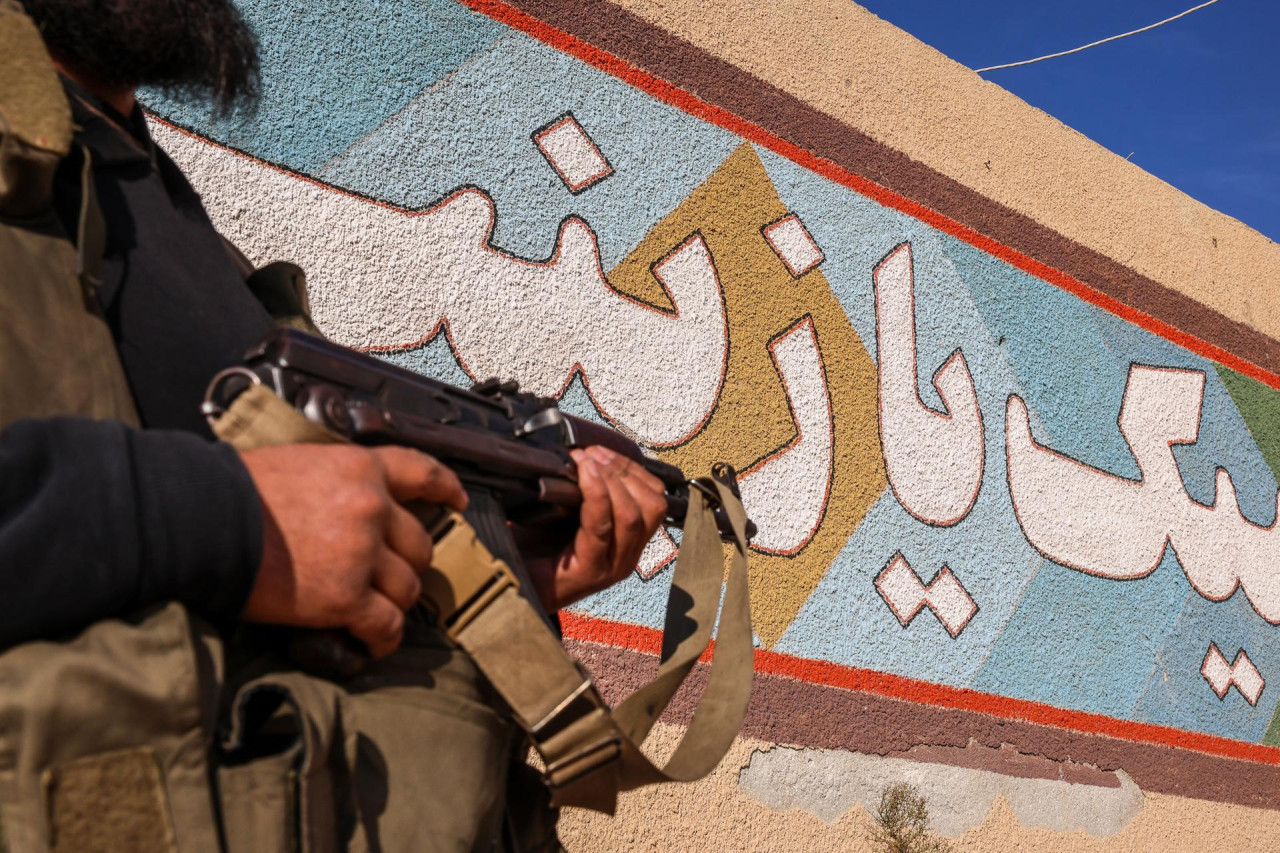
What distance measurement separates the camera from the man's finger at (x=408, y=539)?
2.50 feet

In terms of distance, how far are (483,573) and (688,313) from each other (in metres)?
1.74

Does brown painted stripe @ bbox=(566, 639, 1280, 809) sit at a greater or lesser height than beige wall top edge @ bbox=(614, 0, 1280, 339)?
lesser

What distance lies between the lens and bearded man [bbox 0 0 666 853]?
0.61 meters

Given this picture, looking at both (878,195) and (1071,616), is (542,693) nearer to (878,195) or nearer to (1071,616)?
(878,195)

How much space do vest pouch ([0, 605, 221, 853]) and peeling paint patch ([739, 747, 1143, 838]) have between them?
1850mm

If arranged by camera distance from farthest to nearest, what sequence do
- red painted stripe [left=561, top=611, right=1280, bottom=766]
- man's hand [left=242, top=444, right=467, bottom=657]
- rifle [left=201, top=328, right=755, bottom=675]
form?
red painted stripe [left=561, top=611, right=1280, bottom=766], rifle [left=201, top=328, right=755, bottom=675], man's hand [left=242, top=444, right=467, bottom=657]

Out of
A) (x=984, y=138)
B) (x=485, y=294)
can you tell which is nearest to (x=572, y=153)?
(x=485, y=294)

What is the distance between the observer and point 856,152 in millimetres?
3023

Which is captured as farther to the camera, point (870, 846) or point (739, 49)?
point (739, 49)

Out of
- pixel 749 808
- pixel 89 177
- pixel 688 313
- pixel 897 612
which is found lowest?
pixel 749 808

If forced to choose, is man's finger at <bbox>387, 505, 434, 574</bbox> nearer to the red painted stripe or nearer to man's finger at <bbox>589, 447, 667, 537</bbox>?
man's finger at <bbox>589, 447, 667, 537</bbox>

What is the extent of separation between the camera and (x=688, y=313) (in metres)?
2.53

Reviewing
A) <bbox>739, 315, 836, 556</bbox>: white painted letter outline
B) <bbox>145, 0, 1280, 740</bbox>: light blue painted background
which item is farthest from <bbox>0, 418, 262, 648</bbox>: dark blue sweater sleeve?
<bbox>739, 315, 836, 556</bbox>: white painted letter outline

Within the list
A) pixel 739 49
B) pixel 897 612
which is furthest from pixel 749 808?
pixel 739 49
